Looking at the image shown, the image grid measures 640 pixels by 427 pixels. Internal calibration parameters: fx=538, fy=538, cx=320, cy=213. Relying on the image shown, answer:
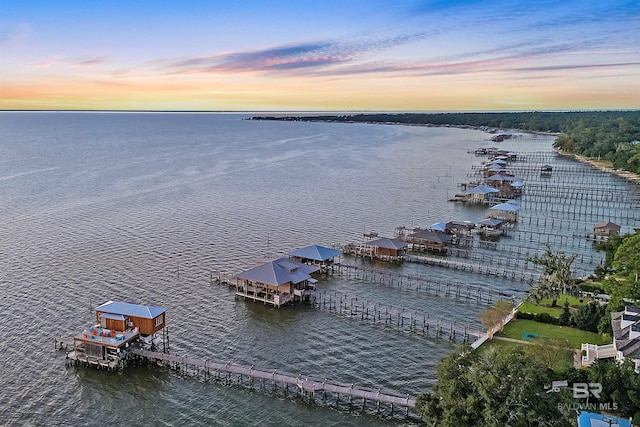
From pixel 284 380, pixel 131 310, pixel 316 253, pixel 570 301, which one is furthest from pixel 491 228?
pixel 131 310

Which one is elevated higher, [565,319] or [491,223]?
[491,223]

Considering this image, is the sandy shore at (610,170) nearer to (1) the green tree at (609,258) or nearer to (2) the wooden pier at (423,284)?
(1) the green tree at (609,258)

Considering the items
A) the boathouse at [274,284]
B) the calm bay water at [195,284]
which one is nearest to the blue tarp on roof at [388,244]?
the calm bay water at [195,284]

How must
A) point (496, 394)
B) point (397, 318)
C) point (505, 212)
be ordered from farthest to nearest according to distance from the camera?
point (505, 212) → point (397, 318) → point (496, 394)

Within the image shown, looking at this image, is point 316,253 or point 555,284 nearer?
point 555,284

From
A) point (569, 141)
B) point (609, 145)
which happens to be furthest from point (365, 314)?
point (569, 141)

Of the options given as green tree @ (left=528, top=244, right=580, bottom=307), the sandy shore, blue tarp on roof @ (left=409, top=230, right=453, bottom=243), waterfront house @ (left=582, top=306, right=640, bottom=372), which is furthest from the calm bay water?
the sandy shore

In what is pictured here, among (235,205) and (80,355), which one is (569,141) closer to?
(235,205)

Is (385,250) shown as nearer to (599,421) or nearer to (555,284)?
(555,284)
